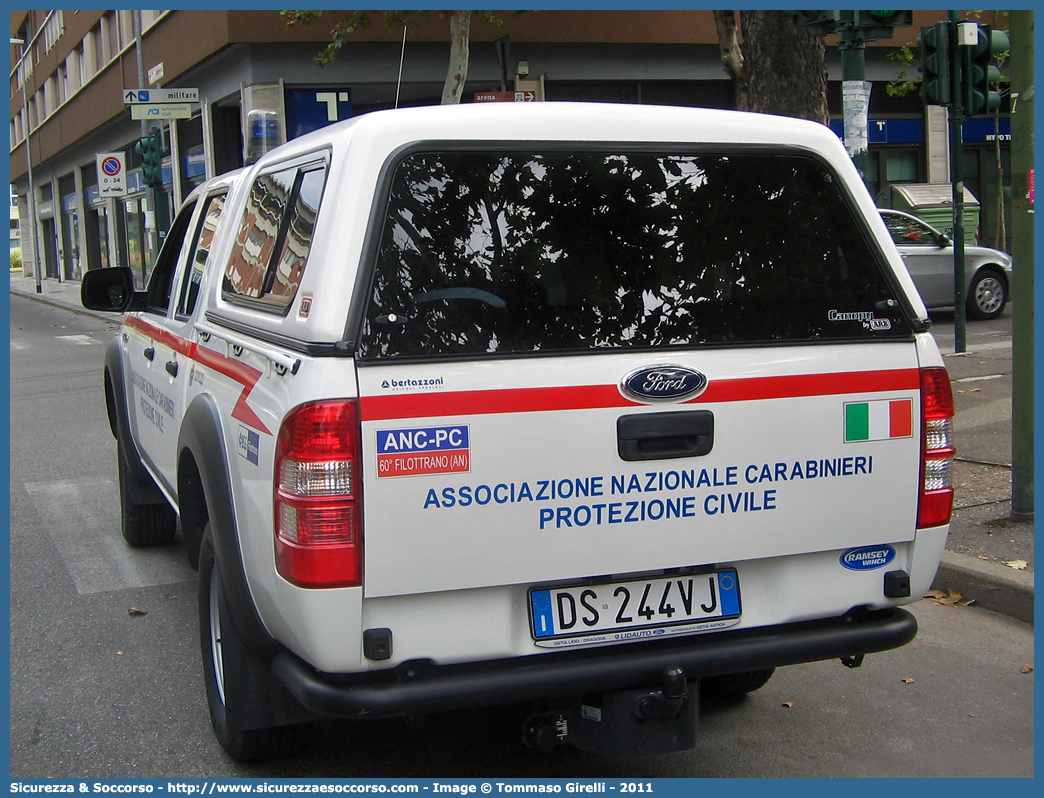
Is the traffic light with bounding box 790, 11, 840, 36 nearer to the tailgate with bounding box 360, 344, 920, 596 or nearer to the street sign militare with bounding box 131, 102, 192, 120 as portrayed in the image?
the tailgate with bounding box 360, 344, 920, 596

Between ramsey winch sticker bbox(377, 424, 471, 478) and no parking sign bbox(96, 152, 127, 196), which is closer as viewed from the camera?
ramsey winch sticker bbox(377, 424, 471, 478)

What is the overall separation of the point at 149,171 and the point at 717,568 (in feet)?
75.5

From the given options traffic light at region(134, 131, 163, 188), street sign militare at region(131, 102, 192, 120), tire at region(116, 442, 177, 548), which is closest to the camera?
tire at region(116, 442, 177, 548)

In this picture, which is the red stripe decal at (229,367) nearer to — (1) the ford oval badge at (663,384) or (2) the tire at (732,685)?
(1) the ford oval badge at (663,384)

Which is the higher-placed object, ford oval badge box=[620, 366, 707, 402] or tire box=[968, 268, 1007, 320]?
ford oval badge box=[620, 366, 707, 402]

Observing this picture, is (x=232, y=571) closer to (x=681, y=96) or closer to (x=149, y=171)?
(x=149, y=171)

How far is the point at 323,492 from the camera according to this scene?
9.64 ft

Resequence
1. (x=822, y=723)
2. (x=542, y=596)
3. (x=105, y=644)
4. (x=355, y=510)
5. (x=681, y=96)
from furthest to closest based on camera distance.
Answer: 1. (x=681, y=96)
2. (x=105, y=644)
3. (x=822, y=723)
4. (x=542, y=596)
5. (x=355, y=510)

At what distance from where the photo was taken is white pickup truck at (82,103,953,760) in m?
3.01

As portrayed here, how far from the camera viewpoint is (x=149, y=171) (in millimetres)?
24250

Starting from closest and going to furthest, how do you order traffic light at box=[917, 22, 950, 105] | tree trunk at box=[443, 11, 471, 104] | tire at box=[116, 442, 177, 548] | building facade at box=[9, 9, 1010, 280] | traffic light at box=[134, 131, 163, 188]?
tire at box=[116, 442, 177, 548] < traffic light at box=[917, 22, 950, 105] < tree trunk at box=[443, 11, 471, 104] < building facade at box=[9, 9, 1010, 280] < traffic light at box=[134, 131, 163, 188]

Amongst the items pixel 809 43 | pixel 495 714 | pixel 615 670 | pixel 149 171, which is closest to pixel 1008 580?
pixel 495 714

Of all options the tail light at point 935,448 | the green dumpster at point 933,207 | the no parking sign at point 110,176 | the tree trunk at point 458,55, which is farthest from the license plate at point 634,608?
the no parking sign at point 110,176

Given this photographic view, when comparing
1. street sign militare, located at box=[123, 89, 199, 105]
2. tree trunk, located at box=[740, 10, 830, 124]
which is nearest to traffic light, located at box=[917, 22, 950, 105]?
tree trunk, located at box=[740, 10, 830, 124]
